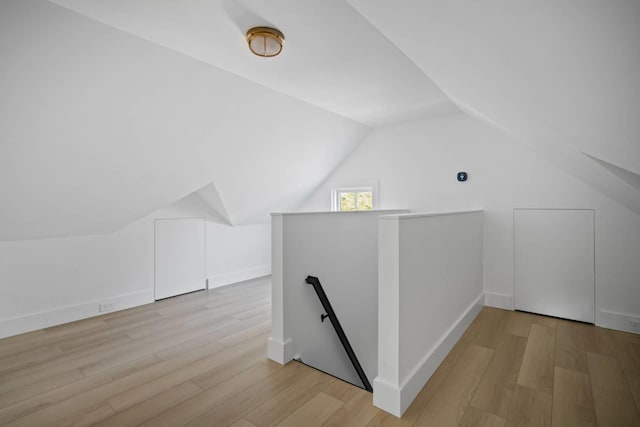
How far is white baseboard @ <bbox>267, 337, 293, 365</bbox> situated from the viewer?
2482 millimetres

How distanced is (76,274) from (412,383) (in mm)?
3715

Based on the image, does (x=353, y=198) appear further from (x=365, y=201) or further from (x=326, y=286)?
(x=326, y=286)

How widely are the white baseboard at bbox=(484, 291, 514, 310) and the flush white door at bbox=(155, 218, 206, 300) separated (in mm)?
4064

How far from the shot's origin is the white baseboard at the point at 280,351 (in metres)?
2.48

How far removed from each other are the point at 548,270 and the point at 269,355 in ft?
10.7

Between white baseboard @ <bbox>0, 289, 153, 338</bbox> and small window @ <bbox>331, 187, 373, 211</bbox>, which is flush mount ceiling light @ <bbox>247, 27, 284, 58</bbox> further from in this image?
white baseboard @ <bbox>0, 289, 153, 338</bbox>

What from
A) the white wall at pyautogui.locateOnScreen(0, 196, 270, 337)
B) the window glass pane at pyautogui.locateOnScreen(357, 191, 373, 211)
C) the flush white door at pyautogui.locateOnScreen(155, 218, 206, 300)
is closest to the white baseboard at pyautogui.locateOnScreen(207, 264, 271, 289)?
the flush white door at pyautogui.locateOnScreen(155, 218, 206, 300)

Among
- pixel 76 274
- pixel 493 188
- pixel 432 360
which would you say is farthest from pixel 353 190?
pixel 76 274

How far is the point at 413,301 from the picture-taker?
6.79 feet

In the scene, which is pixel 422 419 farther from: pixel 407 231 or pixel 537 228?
pixel 537 228

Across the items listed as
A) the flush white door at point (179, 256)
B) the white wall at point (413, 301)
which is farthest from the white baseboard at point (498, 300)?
the flush white door at point (179, 256)

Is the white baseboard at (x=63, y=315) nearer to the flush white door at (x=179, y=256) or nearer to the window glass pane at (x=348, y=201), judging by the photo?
the flush white door at (x=179, y=256)

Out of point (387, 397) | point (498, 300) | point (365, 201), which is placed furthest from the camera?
point (365, 201)

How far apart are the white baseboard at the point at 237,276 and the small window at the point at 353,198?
1.78 meters
